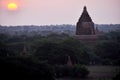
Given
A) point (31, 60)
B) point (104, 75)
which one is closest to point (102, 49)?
point (104, 75)

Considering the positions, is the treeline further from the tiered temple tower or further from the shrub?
the tiered temple tower

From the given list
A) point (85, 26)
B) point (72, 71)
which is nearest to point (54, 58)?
point (72, 71)

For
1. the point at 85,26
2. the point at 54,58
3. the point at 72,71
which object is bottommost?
the point at 72,71

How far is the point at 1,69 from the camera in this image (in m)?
23.8

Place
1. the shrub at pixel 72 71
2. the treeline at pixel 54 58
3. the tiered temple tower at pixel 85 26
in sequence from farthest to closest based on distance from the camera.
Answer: the tiered temple tower at pixel 85 26, the shrub at pixel 72 71, the treeline at pixel 54 58

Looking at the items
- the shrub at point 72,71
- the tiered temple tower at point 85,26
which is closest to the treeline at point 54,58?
the shrub at point 72,71

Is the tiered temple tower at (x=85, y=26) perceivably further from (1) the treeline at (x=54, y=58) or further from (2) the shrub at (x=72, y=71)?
(2) the shrub at (x=72, y=71)

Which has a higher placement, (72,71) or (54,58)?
(54,58)

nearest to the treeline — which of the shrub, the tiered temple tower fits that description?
the shrub

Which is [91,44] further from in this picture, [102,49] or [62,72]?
[62,72]

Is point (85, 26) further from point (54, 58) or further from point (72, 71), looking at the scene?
point (72, 71)

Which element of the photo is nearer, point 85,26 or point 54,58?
point 54,58

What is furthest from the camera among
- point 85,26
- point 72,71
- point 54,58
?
point 85,26

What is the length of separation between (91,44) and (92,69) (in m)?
12.1
